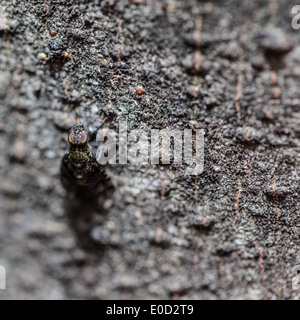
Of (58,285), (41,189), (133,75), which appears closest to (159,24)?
(133,75)

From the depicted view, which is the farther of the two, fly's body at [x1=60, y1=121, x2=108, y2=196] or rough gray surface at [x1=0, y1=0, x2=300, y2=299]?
fly's body at [x1=60, y1=121, x2=108, y2=196]

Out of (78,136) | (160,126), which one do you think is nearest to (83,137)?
(78,136)

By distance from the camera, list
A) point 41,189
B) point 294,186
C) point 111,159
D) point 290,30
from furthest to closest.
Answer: point 41,189
point 111,159
point 294,186
point 290,30

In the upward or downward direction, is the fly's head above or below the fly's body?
above

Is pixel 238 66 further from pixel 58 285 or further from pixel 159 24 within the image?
pixel 58 285

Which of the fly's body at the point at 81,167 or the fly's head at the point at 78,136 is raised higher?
the fly's head at the point at 78,136

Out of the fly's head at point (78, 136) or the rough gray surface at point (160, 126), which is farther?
the fly's head at point (78, 136)

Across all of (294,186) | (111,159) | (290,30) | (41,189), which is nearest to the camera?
(290,30)
